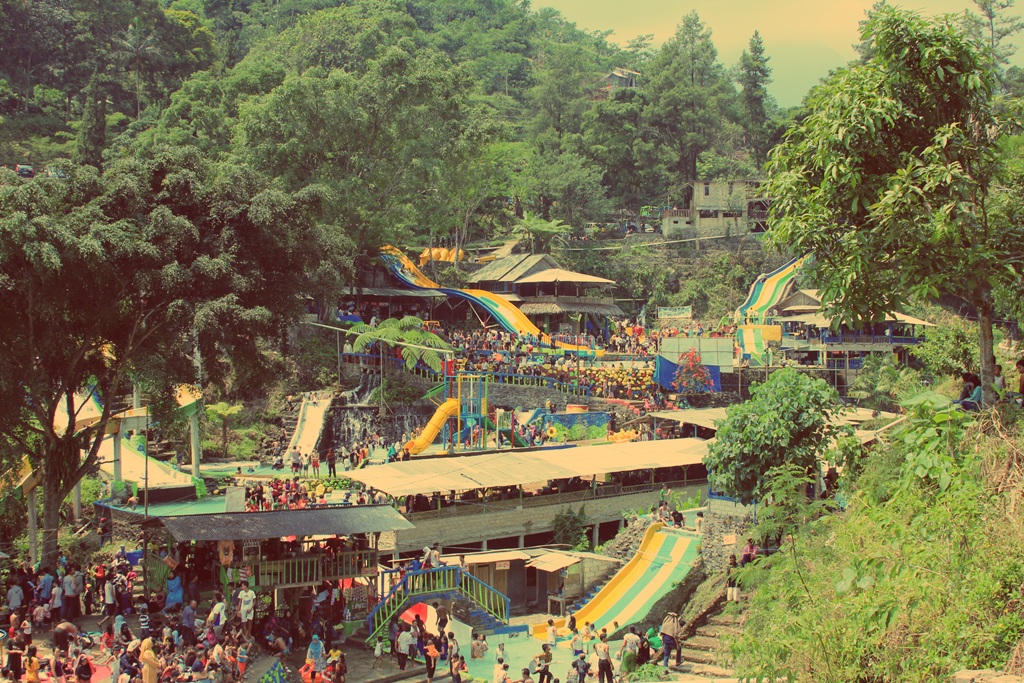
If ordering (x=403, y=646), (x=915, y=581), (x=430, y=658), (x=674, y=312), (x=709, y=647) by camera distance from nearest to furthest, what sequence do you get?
(x=915, y=581), (x=430, y=658), (x=403, y=646), (x=709, y=647), (x=674, y=312)

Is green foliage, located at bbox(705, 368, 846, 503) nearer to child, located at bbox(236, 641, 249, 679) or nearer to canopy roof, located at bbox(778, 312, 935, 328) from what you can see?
child, located at bbox(236, 641, 249, 679)

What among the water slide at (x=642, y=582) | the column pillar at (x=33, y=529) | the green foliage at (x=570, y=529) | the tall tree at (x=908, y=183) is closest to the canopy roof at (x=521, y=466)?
the green foliage at (x=570, y=529)

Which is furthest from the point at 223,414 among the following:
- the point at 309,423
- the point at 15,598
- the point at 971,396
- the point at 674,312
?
the point at 674,312

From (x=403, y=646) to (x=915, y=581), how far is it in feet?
28.3

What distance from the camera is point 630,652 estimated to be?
714 inches

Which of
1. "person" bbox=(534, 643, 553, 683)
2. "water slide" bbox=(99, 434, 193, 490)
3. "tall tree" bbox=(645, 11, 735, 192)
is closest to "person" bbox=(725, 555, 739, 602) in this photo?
"person" bbox=(534, 643, 553, 683)

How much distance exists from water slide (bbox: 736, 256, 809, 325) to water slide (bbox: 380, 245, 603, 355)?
30.5 ft

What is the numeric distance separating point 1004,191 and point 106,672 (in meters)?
14.5

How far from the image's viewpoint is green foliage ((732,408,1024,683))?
11.0 metres

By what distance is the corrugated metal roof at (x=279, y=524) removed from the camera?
1661cm

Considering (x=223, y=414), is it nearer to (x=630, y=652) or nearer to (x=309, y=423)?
(x=309, y=423)

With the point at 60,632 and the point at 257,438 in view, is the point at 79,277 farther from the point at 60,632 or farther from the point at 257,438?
the point at 257,438

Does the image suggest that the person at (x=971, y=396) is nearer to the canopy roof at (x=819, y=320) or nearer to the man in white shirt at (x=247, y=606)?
the man in white shirt at (x=247, y=606)

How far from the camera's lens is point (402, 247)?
43.4 meters
